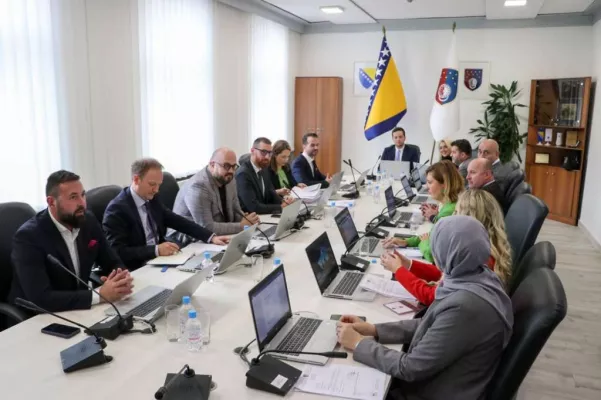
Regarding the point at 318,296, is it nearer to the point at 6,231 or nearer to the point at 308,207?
the point at 6,231

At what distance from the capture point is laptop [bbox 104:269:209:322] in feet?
6.22

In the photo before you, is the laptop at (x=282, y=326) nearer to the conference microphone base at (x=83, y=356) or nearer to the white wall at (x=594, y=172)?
the conference microphone base at (x=83, y=356)

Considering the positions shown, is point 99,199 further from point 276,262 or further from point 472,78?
point 472,78

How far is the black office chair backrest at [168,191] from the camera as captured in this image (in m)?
3.74

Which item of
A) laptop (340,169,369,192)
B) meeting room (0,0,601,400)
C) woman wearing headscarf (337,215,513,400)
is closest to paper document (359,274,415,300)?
meeting room (0,0,601,400)

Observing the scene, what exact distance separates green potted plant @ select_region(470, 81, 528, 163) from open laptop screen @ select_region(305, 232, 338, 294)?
5377 millimetres

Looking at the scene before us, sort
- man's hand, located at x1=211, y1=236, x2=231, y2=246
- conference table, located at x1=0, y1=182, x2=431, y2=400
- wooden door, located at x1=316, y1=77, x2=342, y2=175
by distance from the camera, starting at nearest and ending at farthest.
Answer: conference table, located at x1=0, y1=182, x2=431, y2=400 → man's hand, located at x1=211, y1=236, x2=231, y2=246 → wooden door, located at x1=316, y1=77, x2=342, y2=175

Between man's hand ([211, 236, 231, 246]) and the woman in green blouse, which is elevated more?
the woman in green blouse

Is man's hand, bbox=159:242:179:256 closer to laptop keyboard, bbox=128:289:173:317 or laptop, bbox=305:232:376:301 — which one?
laptop keyboard, bbox=128:289:173:317

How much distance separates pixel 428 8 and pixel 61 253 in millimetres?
5785

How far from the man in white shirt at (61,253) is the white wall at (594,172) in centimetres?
536

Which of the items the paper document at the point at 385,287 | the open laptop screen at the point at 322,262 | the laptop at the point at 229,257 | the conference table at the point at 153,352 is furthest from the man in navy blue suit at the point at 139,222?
the paper document at the point at 385,287

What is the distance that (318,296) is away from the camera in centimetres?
221

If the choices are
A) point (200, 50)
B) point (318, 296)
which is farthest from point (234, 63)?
point (318, 296)
